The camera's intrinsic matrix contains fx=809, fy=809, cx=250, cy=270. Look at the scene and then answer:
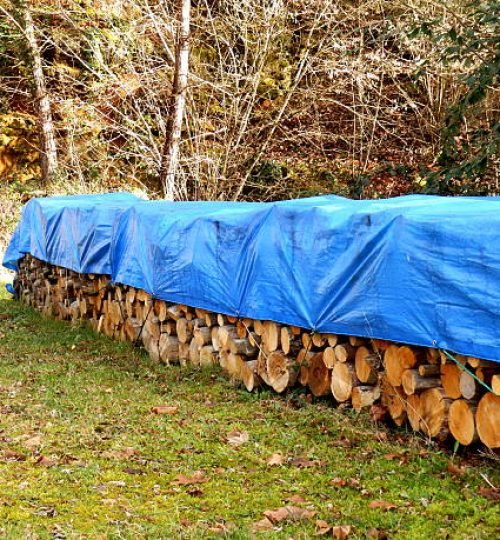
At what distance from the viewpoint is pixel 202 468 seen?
5.09m

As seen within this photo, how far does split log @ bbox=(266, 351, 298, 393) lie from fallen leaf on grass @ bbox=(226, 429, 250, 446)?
959 mm

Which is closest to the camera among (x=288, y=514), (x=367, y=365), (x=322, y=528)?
(x=322, y=528)

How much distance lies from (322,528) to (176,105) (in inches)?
457

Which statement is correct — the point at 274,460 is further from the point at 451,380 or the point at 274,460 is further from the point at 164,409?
the point at 164,409

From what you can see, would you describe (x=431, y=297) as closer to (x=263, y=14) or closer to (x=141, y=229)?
(x=141, y=229)

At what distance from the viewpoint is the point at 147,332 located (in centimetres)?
909

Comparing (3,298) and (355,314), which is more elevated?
(355,314)

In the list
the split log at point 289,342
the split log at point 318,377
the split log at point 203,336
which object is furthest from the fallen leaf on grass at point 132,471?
the split log at point 203,336

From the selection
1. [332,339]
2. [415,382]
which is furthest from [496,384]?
[332,339]

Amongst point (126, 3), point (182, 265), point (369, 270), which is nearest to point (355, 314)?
point (369, 270)

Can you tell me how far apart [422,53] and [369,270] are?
36.8ft

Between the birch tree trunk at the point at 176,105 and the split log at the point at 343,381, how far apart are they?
29.9 ft

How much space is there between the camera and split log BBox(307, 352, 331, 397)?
20.6 ft

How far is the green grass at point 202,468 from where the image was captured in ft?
13.4
